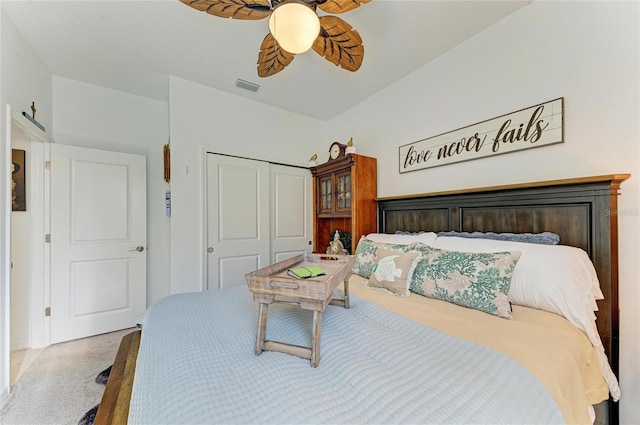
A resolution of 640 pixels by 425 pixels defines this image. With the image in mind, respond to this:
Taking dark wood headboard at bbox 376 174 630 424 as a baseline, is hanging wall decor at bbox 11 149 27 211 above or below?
above

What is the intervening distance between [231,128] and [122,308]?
7.93 ft

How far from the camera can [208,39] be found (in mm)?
2031

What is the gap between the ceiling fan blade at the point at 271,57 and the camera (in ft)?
4.99

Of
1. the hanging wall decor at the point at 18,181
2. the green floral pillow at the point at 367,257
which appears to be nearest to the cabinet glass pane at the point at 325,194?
the green floral pillow at the point at 367,257

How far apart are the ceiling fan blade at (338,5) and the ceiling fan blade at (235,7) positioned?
0.28m

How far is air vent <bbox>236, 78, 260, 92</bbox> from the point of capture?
264cm

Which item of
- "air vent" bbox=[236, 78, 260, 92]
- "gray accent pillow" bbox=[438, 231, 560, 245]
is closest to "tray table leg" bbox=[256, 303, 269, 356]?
"gray accent pillow" bbox=[438, 231, 560, 245]

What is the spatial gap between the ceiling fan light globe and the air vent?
5.17ft

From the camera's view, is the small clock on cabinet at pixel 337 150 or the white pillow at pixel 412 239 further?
the small clock on cabinet at pixel 337 150

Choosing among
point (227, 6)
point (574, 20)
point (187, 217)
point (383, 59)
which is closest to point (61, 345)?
point (187, 217)

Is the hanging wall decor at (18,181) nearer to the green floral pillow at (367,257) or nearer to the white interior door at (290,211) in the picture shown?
the white interior door at (290,211)

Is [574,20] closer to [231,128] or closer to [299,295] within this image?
[299,295]

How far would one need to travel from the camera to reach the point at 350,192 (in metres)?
2.78

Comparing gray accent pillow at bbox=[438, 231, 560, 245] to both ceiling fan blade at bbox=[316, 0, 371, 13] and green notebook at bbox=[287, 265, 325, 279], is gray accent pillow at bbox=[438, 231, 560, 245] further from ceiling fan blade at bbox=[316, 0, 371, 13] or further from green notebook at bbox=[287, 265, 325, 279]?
ceiling fan blade at bbox=[316, 0, 371, 13]
